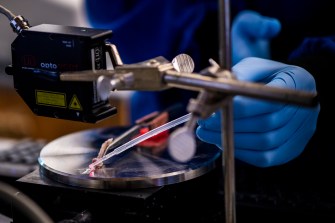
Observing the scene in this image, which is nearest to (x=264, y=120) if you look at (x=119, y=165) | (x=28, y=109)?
(x=119, y=165)

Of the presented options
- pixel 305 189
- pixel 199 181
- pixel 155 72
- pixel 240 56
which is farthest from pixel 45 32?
pixel 240 56

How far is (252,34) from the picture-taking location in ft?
4.20

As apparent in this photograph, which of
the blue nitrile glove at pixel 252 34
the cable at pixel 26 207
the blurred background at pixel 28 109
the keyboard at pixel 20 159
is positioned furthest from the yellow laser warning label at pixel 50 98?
the blurred background at pixel 28 109

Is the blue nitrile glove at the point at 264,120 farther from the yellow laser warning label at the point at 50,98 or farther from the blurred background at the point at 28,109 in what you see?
the blurred background at the point at 28,109

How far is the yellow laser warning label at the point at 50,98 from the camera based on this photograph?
741mm

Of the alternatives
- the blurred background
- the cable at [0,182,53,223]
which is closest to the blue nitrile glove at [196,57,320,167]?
the cable at [0,182,53,223]

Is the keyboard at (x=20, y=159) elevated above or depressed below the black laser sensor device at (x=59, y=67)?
below

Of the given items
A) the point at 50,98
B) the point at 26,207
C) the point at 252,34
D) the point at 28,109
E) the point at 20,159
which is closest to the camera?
the point at 26,207

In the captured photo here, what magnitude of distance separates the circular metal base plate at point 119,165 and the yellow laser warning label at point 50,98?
98 mm

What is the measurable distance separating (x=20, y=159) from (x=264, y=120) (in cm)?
57

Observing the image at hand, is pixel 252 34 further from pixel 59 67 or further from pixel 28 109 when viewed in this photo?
pixel 28 109

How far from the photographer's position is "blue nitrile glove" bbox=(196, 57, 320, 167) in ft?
2.61

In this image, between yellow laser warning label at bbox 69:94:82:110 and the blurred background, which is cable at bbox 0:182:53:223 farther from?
the blurred background

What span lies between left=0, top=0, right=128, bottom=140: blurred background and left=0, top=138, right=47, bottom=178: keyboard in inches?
22.7
